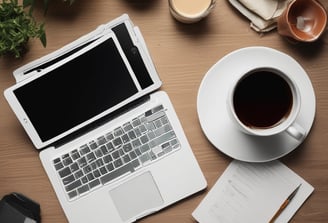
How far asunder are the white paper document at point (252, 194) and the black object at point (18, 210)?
0.29 metres

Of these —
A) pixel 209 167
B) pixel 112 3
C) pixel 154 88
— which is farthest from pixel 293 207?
pixel 112 3

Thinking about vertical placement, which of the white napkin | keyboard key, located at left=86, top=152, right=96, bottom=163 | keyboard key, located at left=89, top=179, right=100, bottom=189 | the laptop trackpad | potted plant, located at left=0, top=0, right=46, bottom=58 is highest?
potted plant, located at left=0, top=0, right=46, bottom=58

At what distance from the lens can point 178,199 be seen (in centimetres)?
86

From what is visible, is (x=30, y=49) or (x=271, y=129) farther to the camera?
(x=30, y=49)

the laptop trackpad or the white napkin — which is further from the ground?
the white napkin

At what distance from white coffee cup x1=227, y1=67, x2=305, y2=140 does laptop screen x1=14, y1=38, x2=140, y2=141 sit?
7.3 inches

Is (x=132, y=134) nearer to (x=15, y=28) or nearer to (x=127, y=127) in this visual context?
(x=127, y=127)

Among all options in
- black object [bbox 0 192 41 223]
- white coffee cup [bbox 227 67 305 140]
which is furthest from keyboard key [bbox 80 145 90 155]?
white coffee cup [bbox 227 67 305 140]

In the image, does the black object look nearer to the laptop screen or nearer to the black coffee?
the laptop screen

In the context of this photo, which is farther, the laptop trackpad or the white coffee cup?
the laptop trackpad

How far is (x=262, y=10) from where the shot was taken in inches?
33.5

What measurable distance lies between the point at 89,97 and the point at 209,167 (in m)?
0.25

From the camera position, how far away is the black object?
33.9 inches

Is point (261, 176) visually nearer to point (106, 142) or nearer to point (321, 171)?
point (321, 171)
